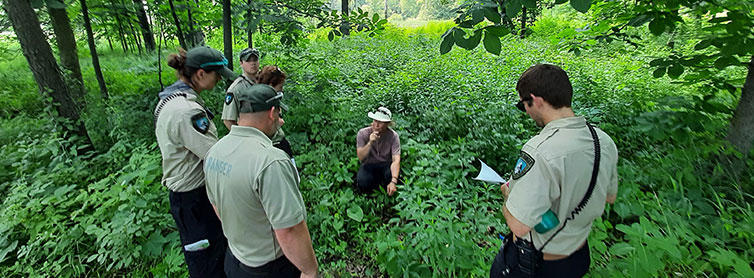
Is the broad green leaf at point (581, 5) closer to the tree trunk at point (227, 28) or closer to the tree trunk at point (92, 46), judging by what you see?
the tree trunk at point (227, 28)

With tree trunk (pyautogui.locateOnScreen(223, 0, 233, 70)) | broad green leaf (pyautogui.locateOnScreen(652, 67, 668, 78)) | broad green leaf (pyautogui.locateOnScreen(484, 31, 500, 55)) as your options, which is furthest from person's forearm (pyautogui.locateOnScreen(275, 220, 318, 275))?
tree trunk (pyautogui.locateOnScreen(223, 0, 233, 70))

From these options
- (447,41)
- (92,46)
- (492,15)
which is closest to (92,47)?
(92,46)

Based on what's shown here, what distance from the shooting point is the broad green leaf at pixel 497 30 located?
4.87 ft

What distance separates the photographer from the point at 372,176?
3.89 meters

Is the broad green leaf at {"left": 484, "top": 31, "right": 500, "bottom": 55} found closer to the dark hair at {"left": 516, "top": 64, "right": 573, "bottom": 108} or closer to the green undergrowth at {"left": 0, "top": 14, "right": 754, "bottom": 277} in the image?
the dark hair at {"left": 516, "top": 64, "right": 573, "bottom": 108}

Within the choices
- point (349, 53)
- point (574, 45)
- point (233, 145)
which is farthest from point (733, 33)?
point (349, 53)

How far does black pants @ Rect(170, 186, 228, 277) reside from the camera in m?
2.16

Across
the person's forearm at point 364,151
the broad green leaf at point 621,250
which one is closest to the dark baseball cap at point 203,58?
the person's forearm at point 364,151

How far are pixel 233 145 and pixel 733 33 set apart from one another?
150 inches

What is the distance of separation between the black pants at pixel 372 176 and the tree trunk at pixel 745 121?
353 centimetres

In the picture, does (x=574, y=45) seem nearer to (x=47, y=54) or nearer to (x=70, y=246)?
(x=70, y=246)

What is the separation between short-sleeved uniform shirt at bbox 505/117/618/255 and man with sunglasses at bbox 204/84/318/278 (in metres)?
1.12

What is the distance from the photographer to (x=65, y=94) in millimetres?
4133

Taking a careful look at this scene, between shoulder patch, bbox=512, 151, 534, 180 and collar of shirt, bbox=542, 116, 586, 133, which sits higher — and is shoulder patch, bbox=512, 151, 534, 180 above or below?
below
